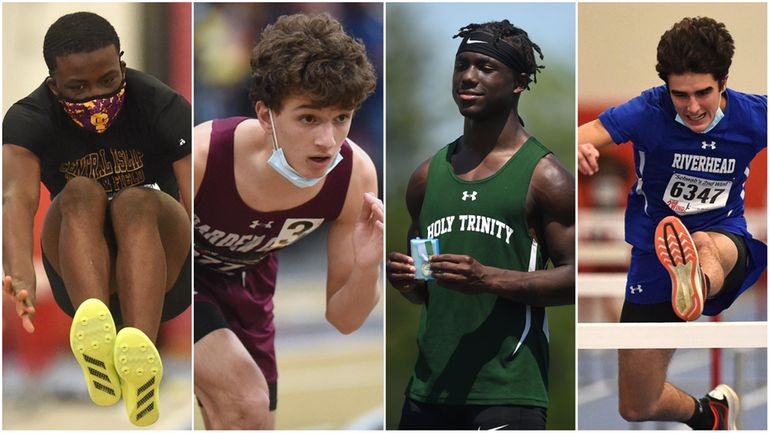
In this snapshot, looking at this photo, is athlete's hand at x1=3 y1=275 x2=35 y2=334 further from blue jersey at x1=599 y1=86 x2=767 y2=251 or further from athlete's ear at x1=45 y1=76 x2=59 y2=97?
blue jersey at x1=599 y1=86 x2=767 y2=251

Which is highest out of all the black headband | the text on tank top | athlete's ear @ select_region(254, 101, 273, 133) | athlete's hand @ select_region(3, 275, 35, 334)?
the black headband

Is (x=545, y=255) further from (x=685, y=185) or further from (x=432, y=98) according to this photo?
(x=432, y=98)

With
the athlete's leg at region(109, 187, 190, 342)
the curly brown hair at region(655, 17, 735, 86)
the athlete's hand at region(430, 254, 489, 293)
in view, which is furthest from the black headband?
the athlete's leg at region(109, 187, 190, 342)

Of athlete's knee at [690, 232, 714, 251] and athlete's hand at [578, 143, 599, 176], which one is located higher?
athlete's hand at [578, 143, 599, 176]

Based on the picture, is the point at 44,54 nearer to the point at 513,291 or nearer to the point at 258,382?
the point at 258,382

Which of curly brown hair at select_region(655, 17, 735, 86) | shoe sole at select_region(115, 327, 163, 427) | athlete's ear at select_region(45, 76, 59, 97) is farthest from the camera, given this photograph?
curly brown hair at select_region(655, 17, 735, 86)

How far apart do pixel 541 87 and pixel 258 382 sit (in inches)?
78.3

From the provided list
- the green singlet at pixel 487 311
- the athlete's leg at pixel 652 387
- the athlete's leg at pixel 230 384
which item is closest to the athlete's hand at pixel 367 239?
the green singlet at pixel 487 311

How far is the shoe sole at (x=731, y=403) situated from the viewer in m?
5.87

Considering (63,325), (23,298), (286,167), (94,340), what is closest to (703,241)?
(286,167)

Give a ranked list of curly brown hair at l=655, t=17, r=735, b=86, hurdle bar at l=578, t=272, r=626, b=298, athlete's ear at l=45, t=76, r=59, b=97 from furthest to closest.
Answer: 1. hurdle bar at l=578, t=272, r=626, b=298
2. curly brown hair at l=655, t=17, r=735, b=86
3. athlete's ear at l=45, t=76, r=59, b=97

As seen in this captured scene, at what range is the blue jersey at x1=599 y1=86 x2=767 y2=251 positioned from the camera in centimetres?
571

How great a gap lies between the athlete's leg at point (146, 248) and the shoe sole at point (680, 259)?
89.8 inches

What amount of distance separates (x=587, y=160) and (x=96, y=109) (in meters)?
2.38
